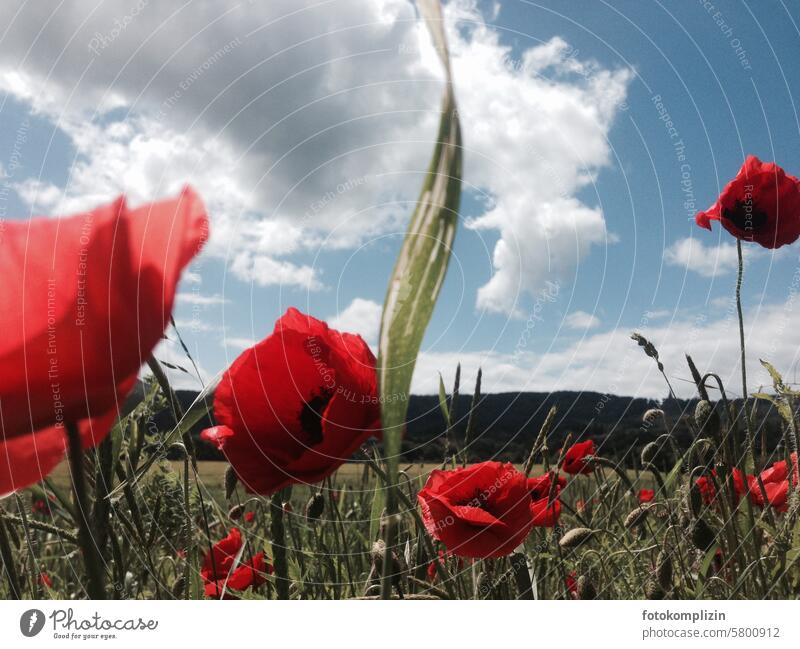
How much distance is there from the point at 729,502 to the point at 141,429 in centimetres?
38

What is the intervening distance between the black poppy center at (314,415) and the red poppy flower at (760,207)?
1.06ft

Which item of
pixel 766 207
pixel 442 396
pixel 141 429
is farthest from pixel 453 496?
pixel 766 207

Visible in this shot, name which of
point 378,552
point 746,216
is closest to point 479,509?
point 378,552

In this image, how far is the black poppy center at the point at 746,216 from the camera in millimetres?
515

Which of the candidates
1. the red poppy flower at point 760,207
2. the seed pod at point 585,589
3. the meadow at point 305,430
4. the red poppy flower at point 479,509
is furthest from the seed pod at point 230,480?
the red poppy flower at point 760,207

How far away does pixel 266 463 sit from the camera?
293mm

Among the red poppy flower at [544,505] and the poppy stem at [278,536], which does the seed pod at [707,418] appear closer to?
the red poppy flower at [544,505]

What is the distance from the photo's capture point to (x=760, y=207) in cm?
53

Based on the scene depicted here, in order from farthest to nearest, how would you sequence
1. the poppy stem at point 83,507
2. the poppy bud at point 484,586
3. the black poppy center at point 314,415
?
1. the poppy bud at point 484,586
2. the black poppy center at point 314,415
3. the poppy stem at point 83,507

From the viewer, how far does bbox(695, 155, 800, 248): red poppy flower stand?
1.62ft

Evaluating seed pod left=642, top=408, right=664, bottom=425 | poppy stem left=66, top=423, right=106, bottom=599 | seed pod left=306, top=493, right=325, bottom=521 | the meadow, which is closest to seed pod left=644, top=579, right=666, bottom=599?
the meadow
